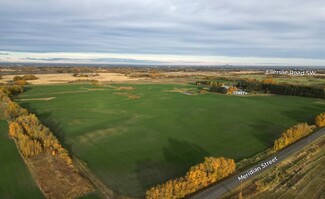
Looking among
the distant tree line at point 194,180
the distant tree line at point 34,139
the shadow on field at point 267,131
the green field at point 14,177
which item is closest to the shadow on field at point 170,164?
the distant tree line at point 194,180

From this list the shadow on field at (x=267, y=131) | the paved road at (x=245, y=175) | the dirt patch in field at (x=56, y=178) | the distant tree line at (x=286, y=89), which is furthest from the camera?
the distant tree line at (x=286, y=89)

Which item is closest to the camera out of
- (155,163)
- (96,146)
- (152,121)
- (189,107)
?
(155,163)

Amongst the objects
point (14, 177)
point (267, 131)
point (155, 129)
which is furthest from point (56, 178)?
point (267, 131)

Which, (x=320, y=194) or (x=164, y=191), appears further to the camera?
(x=320, y=194)

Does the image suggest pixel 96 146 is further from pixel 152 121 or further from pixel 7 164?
pixel 152 121

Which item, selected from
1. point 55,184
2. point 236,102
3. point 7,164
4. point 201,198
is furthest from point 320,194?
point 236,102

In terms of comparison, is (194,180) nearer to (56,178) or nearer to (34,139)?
(56,178)

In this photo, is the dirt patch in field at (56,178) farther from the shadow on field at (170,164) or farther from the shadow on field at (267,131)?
the shadow on field at (267,131)

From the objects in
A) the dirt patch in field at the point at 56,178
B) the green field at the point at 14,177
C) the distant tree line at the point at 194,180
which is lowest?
the dirt patch in field at the point at 56,178
